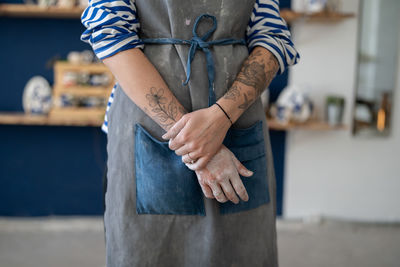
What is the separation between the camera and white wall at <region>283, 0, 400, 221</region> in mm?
2754

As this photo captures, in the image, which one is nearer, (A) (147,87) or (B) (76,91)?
(A) (147,87)

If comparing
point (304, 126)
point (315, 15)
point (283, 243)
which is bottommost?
point (283, 243)

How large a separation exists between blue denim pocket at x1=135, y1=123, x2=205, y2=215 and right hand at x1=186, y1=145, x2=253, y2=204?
0.04 m

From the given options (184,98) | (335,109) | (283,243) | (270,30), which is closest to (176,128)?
(184,98)

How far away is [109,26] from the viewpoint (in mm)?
885

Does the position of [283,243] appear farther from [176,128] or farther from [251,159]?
[176,128]

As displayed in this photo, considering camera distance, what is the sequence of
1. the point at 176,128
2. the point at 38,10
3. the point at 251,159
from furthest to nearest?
the point at 38,10, the point at 251,159, the point at 176,128

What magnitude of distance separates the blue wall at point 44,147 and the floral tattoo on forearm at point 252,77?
187 cm

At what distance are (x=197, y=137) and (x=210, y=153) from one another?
0.16 feet

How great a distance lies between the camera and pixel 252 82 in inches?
37.5

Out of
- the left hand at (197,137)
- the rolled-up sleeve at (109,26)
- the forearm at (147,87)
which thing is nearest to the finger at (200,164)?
the left hand at (197,137)

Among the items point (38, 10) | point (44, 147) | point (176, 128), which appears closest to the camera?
point (176, 128)

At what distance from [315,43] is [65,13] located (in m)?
1.72

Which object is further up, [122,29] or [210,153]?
Result: [122,29]
